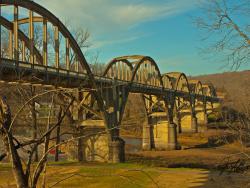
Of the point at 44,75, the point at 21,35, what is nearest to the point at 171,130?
the point at 21,35

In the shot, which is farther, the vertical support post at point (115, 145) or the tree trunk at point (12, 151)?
the vertical support post at point (115, 145)

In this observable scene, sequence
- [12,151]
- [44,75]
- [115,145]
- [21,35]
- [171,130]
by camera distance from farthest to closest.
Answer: [171,130], [115,145], [21,35], [44,75], [12,151]

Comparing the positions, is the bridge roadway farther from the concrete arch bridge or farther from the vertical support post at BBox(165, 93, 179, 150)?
the vertical support post at BBox(165, 93, 179, 150)

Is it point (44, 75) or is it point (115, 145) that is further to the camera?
point (115, 145)

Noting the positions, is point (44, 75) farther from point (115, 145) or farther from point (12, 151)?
point (12, 151)

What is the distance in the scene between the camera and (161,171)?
23.6 m

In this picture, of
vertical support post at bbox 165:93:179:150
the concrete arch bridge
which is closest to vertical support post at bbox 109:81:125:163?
the concrete arch bridge

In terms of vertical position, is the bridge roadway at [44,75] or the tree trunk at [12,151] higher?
the bridge roadway at [44,75]

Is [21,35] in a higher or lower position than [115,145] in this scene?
higher

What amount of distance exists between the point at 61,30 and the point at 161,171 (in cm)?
1434

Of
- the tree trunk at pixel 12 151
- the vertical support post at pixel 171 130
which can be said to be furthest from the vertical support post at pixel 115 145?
the tree trunk at pixel 12 151

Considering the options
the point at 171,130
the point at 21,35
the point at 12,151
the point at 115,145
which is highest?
the point at 21,35

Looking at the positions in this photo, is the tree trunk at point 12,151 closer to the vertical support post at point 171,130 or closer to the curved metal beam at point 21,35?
the curved metal beam at point 21,35

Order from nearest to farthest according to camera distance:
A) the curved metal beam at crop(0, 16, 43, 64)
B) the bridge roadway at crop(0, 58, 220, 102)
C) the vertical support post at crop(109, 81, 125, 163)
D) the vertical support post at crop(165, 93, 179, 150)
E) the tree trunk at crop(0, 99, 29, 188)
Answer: the tree trunk at crop(0, 99, 29, 188) < the bridge roadway at crop(0, 58, 220, 102) < the curved metal beam at crop(0, 16, 43, 64) < the vertical support post at crop(109, 81, 125, 163) < the vertical support post at crop(165, 93, 179, 150)
